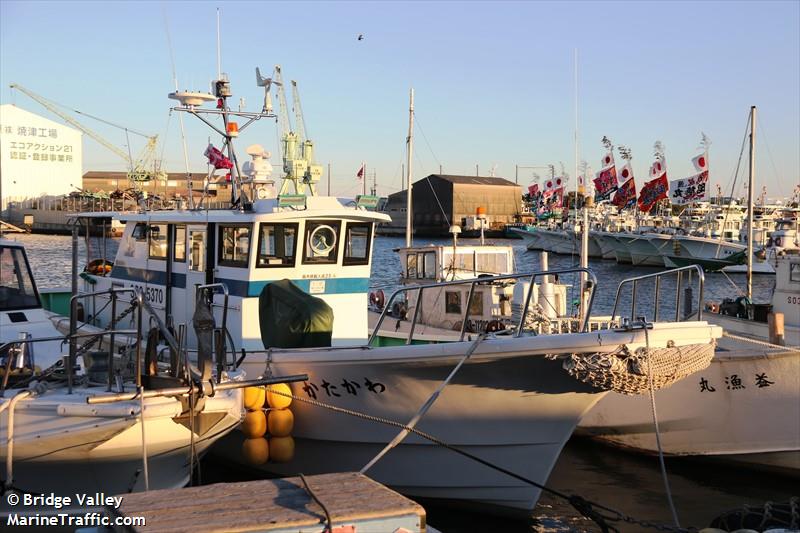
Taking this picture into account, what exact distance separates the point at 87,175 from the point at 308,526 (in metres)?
114

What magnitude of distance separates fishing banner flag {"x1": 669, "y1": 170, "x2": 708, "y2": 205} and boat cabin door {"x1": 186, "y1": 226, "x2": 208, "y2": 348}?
46.3 m

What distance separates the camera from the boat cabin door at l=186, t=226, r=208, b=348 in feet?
38.3

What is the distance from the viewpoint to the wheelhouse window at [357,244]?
458 inches

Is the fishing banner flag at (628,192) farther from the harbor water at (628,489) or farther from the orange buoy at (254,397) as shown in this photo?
the orange buoy at (254,397)

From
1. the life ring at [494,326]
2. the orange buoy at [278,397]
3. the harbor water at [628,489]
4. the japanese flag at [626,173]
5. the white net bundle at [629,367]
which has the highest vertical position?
the japanese flag at [626,173]

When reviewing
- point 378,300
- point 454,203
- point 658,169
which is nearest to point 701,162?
point 658,169

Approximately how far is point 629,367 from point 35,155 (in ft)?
308

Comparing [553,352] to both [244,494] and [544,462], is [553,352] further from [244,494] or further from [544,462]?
[244,494]

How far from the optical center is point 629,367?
8602 mm

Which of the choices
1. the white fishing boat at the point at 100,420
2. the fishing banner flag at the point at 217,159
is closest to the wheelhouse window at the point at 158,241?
the fishing banner flag at the point at 217,159

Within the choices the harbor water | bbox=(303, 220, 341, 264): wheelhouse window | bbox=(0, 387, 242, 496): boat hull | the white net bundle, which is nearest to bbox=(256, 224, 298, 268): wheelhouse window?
bbox=(303, 220, 341, 264): wheelhouse window

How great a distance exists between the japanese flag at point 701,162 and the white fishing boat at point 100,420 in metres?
47.8

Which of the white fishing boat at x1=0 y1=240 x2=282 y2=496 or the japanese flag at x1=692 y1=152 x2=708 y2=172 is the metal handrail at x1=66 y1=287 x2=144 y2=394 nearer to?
the white fishing boat at x1=0 y1=240 x2=282 y2=496

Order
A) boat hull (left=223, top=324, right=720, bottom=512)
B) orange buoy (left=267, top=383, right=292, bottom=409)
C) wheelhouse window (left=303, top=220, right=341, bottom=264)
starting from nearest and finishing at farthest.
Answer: boat hull (left=223, top=324, right=720, bottom=512) < orange buoy (left=267, top=383, right=292, bottom=409) < wheelhouse window (left=303, top=220, right=341, bottom=264)
